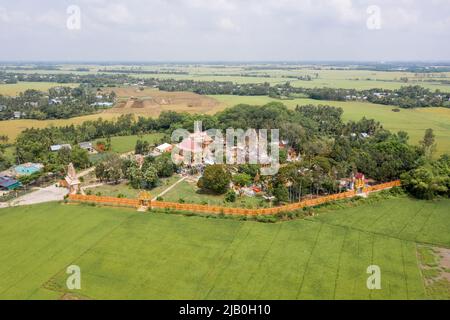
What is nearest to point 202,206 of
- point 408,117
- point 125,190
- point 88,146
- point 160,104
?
point 125,190

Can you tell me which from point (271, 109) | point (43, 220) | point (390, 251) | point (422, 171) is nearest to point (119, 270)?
point (43, 220)

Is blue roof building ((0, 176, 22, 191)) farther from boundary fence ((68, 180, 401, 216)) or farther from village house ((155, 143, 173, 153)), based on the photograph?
village house ((155, 143, 173, 153))

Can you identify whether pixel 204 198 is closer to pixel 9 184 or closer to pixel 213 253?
pixel 213 253

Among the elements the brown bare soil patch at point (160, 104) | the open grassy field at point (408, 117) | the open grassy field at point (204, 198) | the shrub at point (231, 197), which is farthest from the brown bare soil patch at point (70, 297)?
the brown bare soil patch at point (160, 104)

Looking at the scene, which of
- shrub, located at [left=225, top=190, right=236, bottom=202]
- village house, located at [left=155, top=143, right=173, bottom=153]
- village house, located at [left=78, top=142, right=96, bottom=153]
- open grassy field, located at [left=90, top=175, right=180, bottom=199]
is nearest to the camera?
shrub, located at [left=225, top=190, right=236, bottom=202]

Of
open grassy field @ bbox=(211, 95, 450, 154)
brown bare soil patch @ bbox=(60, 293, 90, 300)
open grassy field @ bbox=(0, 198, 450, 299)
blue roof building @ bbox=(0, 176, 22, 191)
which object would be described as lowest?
brown bare soil patch @ bbox=(60, 293, 90, 300)

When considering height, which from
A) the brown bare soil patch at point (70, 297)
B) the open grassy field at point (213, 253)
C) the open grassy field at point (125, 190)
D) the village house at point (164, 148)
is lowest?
the brown bare soil patch at point (70, 297)

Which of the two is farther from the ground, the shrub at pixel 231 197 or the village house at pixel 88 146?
the village house at pixel 88 146

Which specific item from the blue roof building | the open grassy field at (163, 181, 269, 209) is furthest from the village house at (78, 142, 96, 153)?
the open grassy field at (163, 181, 269, 209)

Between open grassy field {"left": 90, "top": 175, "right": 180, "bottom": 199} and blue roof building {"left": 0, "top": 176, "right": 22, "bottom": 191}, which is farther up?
blue roof building {"left": 0, "top": 176, "right": 22, "bottom": 191}

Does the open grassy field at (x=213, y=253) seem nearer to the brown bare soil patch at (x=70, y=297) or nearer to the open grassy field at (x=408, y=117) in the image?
the brown bare soil patch at (x=70, y=297)
